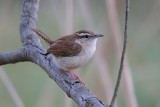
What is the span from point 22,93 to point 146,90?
1.93m

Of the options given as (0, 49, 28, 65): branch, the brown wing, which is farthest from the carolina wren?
(0, 49, 28, 65): branch

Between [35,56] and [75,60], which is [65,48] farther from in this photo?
[35,56]

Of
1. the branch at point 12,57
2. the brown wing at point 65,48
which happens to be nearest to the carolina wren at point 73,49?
the brown wing at point 65,48

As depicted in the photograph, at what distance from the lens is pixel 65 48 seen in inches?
85.2

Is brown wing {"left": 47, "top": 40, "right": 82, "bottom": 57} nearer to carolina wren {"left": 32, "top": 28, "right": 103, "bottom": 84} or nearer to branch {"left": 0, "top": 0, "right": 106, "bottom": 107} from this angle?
carolina wren {"left": 32, "top": 28, "right": 103, "bottom": 84}

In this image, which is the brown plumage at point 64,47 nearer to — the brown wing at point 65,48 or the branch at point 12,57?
the brown wing at point 65,48

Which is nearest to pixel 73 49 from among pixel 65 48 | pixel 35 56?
pixel 65 48

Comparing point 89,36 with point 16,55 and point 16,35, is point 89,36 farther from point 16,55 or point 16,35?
point 16,35

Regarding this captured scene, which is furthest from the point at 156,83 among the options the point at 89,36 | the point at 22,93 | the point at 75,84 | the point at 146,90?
the point at 75,84

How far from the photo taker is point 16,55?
190 cm

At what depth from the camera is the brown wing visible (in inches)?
82.3

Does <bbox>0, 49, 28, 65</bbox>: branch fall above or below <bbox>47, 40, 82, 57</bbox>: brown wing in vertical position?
above

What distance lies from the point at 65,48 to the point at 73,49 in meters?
0.06

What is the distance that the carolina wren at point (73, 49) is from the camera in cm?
203
